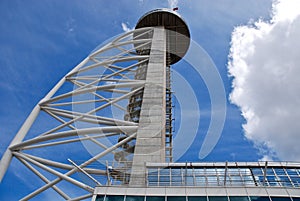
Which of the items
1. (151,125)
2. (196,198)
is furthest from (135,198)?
(151,125)

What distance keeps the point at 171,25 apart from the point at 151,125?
2173 cm

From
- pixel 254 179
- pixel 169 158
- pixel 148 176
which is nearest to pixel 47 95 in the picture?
pixel 169 158

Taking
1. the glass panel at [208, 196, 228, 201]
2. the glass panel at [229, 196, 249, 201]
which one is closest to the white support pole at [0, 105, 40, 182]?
the glass panel at [208, 196, 228, 201]

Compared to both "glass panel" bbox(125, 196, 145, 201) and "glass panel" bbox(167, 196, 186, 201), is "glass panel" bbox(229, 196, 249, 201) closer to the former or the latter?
"glass panel" bbox(167, 196, 186, 201)

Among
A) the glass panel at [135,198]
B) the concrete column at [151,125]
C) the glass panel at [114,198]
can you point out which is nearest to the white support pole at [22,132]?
the glass panel at [114,198]

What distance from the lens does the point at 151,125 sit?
17109mm

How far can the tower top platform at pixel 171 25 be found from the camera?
113ft

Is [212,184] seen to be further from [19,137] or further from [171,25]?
[171,25]

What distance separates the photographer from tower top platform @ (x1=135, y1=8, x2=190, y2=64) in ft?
113

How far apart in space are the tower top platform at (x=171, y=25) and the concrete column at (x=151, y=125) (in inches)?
431

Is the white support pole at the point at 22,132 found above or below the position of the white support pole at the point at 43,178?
above

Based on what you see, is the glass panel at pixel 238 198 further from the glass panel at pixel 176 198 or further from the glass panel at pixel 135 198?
the glass panel at pixel 135 198

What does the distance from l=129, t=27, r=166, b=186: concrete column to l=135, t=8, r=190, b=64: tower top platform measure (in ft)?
35.9

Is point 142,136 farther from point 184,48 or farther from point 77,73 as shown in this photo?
point 184,48
